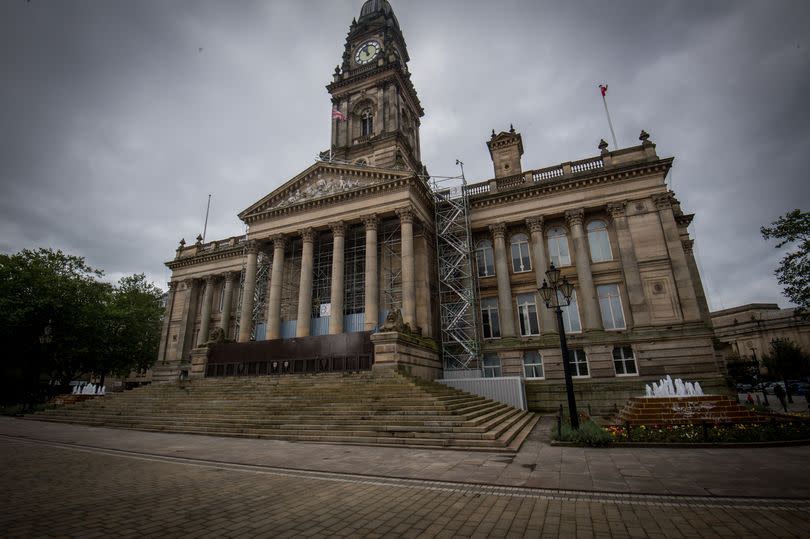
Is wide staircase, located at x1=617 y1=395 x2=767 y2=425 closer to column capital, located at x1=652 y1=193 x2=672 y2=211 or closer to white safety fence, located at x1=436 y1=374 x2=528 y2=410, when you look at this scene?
white safety fence, located at x1=436 y1=374 x2=528 y2=410

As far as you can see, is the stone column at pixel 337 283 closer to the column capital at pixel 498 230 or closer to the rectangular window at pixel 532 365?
the column capital at pixel 498 230

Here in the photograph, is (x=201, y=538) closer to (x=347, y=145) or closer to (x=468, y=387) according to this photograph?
(x=468, y=387)

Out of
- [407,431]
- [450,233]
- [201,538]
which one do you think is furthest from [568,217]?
[201,538]

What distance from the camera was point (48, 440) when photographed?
539 inches

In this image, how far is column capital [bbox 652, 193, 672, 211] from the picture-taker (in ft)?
83.4

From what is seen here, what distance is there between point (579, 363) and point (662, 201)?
1243 centimetres

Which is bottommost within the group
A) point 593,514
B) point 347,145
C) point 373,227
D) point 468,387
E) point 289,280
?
point 593,514

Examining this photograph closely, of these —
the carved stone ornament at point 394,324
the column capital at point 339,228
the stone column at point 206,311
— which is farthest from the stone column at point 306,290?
the stone column at point 206,311

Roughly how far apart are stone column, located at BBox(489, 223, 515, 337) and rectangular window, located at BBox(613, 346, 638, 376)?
660 cm

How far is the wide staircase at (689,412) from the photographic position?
43.8 ft

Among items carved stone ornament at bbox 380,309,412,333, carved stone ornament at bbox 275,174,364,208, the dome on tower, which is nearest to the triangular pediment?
carved stone ornament at bbox 275,174,364,208

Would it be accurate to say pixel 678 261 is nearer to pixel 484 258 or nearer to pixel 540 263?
pixel 540 263

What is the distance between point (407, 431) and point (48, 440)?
13.1 metres

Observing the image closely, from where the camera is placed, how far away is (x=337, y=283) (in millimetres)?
26594
